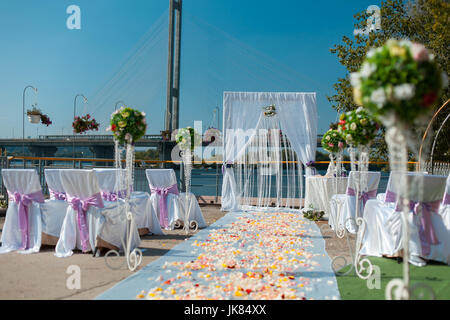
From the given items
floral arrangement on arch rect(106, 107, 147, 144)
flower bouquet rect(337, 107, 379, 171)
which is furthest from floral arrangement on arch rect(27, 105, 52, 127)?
flower bouquet rect(337, 107, 379, 171)

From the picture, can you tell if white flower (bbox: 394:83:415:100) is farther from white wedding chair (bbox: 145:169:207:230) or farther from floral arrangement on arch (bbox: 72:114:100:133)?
floral arrangement on arch (bbox: 72:114:100:133)

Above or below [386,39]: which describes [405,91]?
below

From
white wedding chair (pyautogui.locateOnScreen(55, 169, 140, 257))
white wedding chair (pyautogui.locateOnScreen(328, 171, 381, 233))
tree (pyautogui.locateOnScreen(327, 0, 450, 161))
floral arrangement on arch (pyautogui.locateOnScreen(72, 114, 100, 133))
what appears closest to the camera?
white wedding chair (pyautogui.locateOnScreen(55, 169, 140, 257))

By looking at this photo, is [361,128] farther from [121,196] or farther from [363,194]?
[121,196]

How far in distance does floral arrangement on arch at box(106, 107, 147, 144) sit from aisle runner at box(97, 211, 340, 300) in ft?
4.34

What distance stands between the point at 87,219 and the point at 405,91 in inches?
147

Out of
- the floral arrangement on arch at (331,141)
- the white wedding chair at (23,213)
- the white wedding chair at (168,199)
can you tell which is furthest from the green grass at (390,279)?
the white wedding chair at (23,213)

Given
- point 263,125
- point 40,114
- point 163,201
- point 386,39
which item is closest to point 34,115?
point 40,114

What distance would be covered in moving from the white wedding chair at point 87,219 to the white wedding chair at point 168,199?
190 centimetres

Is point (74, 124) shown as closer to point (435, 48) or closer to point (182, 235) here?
point (182, 235)

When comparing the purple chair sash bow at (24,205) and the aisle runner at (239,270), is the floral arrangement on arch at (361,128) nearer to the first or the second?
the aisle runner at (239,270)

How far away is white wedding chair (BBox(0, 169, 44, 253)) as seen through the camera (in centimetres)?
457

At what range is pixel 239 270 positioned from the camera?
3.76 m

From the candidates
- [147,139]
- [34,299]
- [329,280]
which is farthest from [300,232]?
[147,139]
